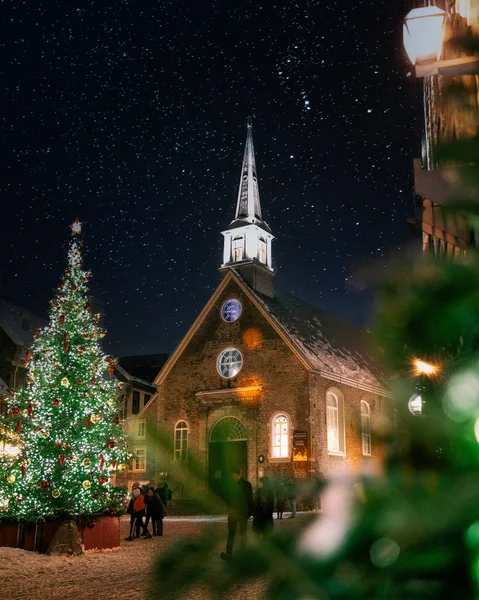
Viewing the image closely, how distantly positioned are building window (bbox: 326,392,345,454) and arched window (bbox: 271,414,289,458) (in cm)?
210

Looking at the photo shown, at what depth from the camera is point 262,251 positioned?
3594 centimetres

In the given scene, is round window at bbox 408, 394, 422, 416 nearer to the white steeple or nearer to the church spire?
the white steeple

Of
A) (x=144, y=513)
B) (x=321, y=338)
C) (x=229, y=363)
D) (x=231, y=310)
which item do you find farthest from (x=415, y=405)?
(x=321, y=338)

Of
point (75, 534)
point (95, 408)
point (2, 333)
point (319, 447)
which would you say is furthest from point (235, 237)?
point (75, 534)

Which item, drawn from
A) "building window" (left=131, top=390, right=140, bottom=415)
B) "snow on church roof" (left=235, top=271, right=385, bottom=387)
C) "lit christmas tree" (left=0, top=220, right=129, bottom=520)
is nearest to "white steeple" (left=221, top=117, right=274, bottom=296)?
"snow on church roof" (left=235, top=271, right=385, bottom=387)

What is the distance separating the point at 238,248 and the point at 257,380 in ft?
28.2

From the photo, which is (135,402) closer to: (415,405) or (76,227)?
(76,227)

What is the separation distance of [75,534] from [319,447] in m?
15.2

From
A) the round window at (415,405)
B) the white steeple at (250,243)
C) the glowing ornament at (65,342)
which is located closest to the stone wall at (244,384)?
the white steeple at (250,243)

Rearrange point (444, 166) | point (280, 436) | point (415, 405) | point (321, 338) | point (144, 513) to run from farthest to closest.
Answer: point (321, 338)
point (280, 436)
point (144, 513)
point (415, 405)
point (444, 166)

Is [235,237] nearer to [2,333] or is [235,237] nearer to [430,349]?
[2,333]

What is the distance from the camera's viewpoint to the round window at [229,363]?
31547 mm

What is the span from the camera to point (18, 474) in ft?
51.5

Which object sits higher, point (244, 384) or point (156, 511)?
point (244, 384)
